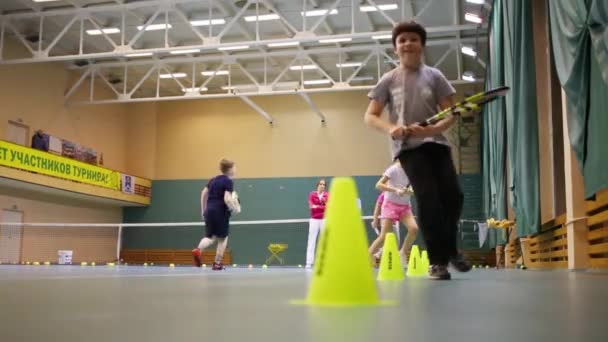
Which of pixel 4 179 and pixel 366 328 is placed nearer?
pixel 366 328

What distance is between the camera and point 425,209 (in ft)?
13.4

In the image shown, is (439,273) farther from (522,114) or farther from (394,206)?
(522,114)

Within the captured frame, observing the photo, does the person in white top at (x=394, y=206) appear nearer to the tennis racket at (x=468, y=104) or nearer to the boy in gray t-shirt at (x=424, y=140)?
the boy in gray t-shirt at (x=424, y=140)

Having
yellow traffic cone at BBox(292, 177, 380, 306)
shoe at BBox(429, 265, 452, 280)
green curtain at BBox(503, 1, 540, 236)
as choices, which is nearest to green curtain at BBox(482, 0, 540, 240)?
green curtain at BBox(503, 1, 540, 236)

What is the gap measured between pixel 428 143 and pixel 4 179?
623 inches

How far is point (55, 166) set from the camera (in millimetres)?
18859

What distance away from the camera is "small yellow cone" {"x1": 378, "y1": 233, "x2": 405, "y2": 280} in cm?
443

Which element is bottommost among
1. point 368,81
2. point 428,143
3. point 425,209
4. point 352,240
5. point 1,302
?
point 1,302

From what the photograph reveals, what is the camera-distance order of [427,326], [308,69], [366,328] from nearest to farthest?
[366,328]
[427,326]
[308,69]

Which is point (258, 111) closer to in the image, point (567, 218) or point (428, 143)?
point (567, 218)

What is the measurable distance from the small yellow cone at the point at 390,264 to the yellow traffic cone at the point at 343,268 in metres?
2.60

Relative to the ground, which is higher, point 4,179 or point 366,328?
point 4,179

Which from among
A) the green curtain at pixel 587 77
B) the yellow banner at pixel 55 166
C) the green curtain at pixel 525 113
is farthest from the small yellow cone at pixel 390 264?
the yellow banner at pixel 55 166

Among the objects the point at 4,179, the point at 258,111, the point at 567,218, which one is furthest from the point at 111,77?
the point at 567,218
